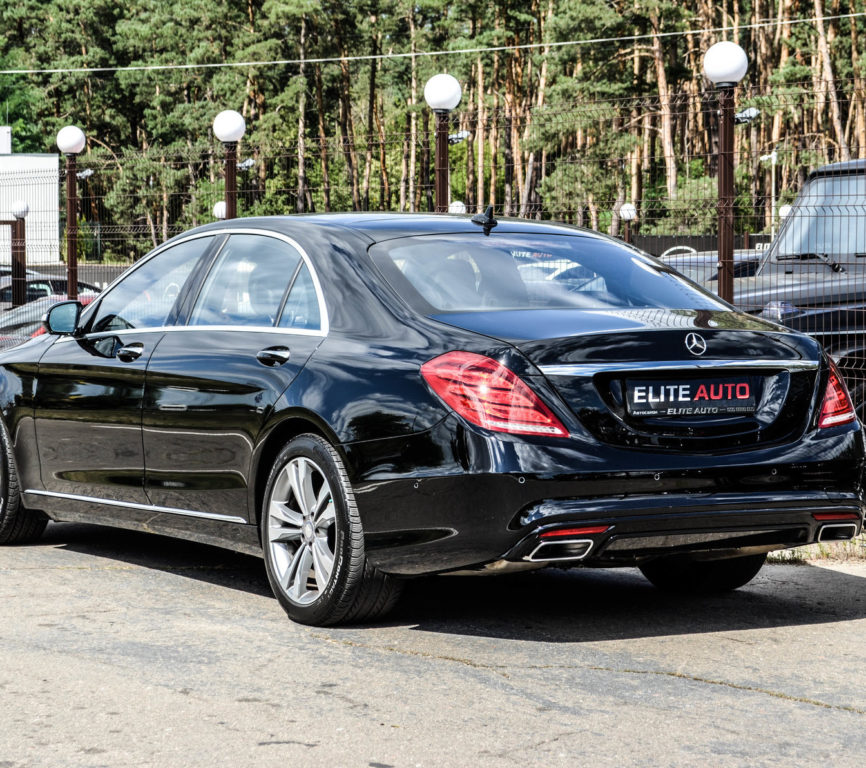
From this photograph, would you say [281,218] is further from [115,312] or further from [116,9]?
[116,9]

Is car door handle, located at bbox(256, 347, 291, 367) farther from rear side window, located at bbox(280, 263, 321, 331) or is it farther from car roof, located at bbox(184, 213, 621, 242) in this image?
car roof, located at bbox(184, 213, 621, 242)

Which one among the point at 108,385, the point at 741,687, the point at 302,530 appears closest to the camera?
the point at 741,687

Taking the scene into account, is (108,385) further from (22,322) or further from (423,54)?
(423,54)

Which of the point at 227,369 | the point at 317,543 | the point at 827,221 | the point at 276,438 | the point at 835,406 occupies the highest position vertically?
Result: the point at 827,221

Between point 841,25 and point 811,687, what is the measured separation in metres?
60.4

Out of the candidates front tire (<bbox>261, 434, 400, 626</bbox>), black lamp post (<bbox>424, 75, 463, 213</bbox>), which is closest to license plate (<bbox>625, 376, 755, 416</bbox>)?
front tire (<bbox>261, 434, 400, 626</bbox>)

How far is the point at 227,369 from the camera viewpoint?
19.8 feet

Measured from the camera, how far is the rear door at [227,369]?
19.2 feet

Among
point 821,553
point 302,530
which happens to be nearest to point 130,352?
point 302,530

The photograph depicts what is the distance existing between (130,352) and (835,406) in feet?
10.0

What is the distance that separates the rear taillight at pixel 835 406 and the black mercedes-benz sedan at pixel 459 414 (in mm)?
13

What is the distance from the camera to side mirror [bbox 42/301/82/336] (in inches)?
283

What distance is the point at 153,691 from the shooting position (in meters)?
4.64

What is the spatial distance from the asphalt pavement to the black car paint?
1.24 feet
